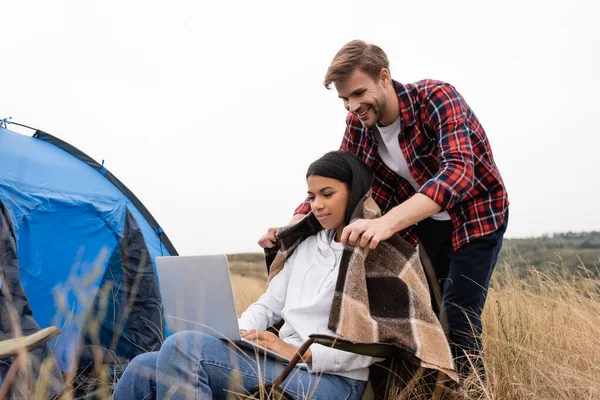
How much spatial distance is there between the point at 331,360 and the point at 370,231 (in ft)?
1.39

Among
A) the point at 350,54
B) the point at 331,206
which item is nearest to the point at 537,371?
the point at 331,206

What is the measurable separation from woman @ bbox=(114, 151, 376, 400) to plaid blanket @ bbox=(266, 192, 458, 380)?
0.33 feet

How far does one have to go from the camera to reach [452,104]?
2.31 metres

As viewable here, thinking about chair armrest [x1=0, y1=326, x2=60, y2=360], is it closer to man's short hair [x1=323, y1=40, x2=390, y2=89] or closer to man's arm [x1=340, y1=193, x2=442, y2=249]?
man's arm [x1=340, y1=193, x2=442, y2=249]

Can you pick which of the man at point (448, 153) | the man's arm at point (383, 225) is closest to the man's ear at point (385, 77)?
the man at point (448, 153)

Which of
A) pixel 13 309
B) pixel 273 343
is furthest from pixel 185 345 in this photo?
pixel 13 309

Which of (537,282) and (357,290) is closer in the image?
(357,290)

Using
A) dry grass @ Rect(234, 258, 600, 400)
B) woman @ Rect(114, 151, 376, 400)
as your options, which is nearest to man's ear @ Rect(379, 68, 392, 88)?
woman @ Rect(114, 151, 376, 400)

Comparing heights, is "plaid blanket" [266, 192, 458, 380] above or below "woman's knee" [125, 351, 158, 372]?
above

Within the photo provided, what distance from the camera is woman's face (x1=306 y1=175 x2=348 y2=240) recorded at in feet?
7.27

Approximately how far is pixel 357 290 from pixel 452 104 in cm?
87

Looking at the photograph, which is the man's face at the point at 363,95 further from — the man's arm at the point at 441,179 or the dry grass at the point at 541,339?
the dry grass at the point at 541,339

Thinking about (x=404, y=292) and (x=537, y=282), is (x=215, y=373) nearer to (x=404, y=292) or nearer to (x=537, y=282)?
(x=404, y=292)

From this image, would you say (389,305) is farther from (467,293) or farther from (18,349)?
(18,349)
